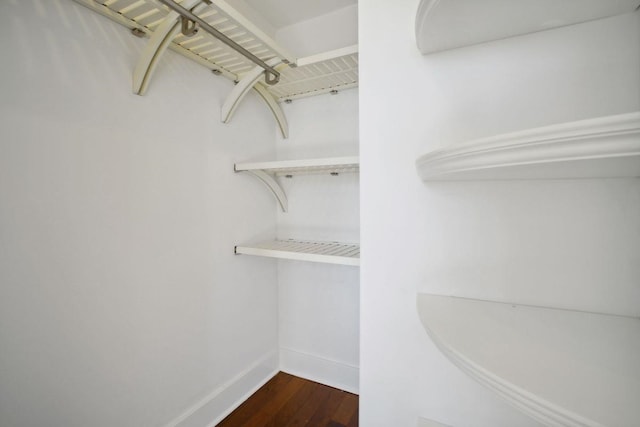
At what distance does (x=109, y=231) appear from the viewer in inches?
38.6

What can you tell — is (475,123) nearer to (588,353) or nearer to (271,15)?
(588,353)

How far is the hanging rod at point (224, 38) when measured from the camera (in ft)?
2.79

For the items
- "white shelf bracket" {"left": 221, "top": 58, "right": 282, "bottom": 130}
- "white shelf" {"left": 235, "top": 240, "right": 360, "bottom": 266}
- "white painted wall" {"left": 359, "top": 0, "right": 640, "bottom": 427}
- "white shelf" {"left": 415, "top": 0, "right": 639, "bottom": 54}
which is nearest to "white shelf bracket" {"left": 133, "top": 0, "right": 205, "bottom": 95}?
"white shelf bracket" {"left": 221, "top": 58, "right": 282, "bottom": 130}

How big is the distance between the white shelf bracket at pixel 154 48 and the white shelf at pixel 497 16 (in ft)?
2.55

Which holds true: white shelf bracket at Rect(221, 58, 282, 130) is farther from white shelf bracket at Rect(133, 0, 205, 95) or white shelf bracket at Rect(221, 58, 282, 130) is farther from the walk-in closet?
white shelf bracket at Rect(133, 0, 205, 95)

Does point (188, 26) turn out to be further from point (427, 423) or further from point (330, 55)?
point (427, 423)

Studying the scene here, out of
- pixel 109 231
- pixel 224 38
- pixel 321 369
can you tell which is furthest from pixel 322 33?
pixel 321 369

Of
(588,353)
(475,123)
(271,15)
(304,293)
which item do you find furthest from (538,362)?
(271,15)

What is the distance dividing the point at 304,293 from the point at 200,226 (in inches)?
32.8

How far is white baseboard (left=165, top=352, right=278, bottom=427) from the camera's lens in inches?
51.0

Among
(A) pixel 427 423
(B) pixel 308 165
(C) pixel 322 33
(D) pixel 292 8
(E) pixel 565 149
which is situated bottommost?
(A) pixel 427 423

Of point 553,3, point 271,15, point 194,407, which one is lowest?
point 194,407

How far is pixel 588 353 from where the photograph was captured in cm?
43

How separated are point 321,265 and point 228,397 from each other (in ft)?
2.98
